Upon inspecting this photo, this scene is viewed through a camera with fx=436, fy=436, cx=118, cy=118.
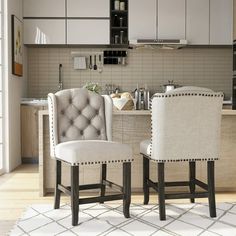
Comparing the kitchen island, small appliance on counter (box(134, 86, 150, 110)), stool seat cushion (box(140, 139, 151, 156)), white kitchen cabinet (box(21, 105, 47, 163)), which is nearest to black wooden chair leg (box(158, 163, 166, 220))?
stool seat cushion (box(140, 139, 151, 156))

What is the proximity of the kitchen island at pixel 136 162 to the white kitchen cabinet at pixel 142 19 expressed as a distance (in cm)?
255

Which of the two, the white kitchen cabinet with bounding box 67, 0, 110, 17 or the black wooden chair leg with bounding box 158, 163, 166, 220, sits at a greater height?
the white kitchen cabinet with bounding box 67, 0, 110, 17

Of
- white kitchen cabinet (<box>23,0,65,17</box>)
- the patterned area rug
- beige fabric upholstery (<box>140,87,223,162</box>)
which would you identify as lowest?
the patterned area rug

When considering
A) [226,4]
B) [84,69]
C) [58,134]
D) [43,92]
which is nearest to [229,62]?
[226,4]

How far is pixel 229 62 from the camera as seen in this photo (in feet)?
21.1

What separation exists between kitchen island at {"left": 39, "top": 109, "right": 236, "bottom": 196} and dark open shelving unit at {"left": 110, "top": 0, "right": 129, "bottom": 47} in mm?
2523

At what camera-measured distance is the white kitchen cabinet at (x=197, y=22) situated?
6074 millimetres

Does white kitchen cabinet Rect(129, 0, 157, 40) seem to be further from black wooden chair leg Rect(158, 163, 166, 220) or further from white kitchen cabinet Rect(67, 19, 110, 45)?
black wooden chair leg Rect(158, 163, 166, 220)

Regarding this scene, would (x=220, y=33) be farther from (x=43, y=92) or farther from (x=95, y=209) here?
(x=95, y=209)

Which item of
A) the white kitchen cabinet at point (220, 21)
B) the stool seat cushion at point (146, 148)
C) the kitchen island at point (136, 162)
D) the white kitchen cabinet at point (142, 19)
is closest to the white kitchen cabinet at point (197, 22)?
the white kitchen cabinet at point (220, 21)

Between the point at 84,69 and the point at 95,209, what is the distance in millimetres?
3440

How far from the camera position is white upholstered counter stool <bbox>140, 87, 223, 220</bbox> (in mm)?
2934

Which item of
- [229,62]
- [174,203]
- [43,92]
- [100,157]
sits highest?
[229,62]

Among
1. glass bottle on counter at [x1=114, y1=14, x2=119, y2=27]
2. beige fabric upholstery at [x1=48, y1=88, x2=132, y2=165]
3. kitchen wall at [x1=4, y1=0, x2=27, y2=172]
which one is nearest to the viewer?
beige fabric upholstery at [x1=48, y1=88, x2=132, y2=165]
